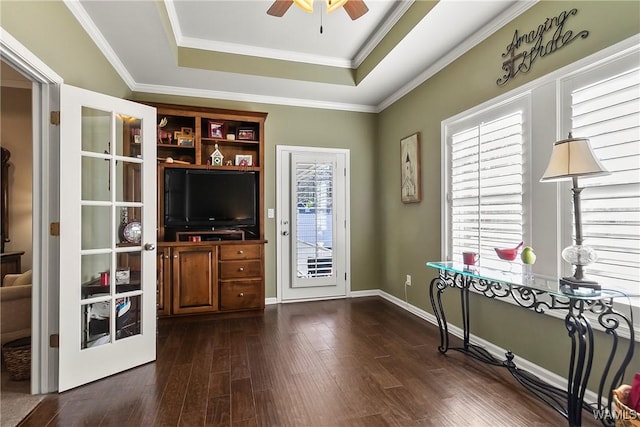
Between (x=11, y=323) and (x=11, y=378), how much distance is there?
1.32 ft

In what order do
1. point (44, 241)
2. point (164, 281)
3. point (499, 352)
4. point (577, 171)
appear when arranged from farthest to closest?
1. point (164, 281)
2. point (499, 352)
3. point (44, 241)
4. point (577, 171)

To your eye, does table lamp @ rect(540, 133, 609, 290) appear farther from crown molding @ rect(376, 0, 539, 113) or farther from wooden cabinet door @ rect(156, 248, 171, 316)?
wooden cabinet door @ rect(156, 248, 171, 316)

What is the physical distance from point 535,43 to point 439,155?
4.14ft

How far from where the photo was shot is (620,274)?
5.93 feet

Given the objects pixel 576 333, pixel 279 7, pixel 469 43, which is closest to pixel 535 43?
pixel 469 43

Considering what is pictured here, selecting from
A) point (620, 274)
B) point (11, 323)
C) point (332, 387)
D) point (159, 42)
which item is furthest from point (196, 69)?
point (620, 274)

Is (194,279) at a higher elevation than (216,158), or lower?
lower

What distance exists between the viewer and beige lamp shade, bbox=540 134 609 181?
1.67 meters

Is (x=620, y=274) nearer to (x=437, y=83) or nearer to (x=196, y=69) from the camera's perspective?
(x=437, y=83)

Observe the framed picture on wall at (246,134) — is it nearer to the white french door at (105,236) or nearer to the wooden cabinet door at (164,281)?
the white french door at (105,236)

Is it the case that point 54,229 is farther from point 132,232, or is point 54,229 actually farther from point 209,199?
point 209,199

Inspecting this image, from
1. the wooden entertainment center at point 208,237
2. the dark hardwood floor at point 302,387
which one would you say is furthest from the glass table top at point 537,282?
the wooden entertainment center at point 208,237

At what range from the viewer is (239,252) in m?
3.80

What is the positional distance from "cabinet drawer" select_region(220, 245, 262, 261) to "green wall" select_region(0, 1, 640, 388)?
0.44m
